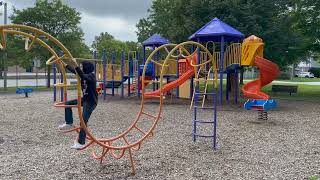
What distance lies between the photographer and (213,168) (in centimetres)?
661

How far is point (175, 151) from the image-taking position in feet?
A: 25.8

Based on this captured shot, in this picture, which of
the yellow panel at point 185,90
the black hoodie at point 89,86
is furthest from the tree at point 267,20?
the black hoodie at point 89,86

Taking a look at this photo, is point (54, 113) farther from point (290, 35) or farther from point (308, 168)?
point (290, 35)

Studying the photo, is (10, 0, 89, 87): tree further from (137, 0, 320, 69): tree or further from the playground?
the playground

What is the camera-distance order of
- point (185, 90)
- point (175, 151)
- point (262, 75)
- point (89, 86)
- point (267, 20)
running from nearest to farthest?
point (89, 86) → point (175, 151) → point (262, 75) → point (267, 20) → point (185, 90)

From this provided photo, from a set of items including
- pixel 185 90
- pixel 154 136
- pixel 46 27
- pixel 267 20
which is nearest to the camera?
pixel 154 136

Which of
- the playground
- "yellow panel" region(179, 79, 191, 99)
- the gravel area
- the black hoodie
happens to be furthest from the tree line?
the black hoodie

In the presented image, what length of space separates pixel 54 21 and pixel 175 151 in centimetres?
2242

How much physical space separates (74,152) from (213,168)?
110 inches

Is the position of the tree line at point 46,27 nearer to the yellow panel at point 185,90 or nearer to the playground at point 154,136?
the yellow panel at point 185,90

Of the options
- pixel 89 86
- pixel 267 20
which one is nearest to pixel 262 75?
pixel 267 20

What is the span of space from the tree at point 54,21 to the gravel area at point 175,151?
1555 centimetres

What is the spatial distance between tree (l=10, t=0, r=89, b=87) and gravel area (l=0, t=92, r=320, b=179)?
15.5m

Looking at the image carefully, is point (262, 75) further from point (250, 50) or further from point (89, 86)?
point (89, 86)
